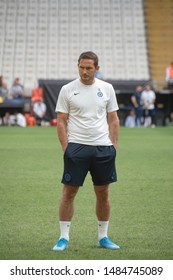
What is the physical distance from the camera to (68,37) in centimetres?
4106

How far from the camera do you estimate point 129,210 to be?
35.6ft

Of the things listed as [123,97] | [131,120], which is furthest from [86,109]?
[123,97]

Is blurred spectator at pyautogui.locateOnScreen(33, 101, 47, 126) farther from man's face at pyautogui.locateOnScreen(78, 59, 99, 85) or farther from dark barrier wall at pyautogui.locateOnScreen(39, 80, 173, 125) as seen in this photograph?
man's face at pyautogui.locateOnScreen(78, 59, 99, 85)

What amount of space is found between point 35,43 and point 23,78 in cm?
316

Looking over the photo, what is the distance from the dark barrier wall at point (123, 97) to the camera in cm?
3406

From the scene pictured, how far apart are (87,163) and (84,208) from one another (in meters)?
3.11

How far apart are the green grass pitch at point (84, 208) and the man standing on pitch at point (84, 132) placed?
0.51m

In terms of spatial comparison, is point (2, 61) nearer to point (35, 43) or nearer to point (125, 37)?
point (35, 43)

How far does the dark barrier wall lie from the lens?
34062 mm

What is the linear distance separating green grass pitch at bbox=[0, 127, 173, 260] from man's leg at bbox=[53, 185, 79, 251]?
0.10 m

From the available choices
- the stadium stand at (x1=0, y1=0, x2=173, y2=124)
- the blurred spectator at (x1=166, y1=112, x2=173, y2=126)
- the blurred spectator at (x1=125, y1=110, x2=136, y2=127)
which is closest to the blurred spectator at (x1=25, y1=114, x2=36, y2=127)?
the blurred spectator at (x1=125, y1=110, x2=136, y2=127)

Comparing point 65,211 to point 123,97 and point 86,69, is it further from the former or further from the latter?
point 123,97

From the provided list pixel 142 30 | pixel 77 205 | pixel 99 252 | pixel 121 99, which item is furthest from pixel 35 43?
pixel 99 252

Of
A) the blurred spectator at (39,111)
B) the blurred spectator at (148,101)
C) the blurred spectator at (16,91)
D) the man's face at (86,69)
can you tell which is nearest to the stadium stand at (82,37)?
the blurred spectator at (16,91)
